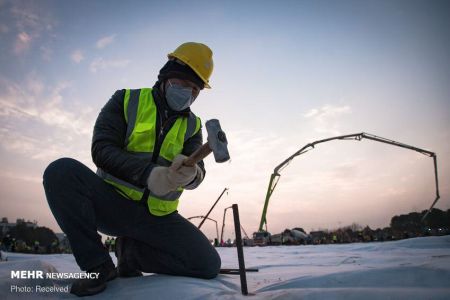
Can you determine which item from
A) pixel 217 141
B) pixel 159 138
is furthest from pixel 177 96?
pixel 217 141

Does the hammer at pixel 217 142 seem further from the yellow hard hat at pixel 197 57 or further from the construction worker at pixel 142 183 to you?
the yellow hard hat at pixel 197 57

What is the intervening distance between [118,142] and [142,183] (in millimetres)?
398

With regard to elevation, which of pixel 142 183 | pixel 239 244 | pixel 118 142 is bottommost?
pixel 239 244

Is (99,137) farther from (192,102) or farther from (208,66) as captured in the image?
(208,66)

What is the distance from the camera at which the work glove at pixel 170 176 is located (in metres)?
1.75

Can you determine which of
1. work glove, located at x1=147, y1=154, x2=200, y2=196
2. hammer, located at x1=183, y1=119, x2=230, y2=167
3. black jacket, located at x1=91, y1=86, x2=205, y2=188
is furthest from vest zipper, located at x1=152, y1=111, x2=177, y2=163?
hammer, located at x1=183, y1=119, x2=230, y2=167

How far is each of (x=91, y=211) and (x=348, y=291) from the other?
1551 millimetres

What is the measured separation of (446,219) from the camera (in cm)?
3117

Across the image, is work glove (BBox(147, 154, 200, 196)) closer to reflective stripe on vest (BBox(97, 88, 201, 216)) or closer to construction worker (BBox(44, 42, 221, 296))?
construction worker (BBox(44, 42, 221, 296))

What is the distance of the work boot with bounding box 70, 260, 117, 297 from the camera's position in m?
1.54

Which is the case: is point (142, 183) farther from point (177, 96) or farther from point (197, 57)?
point (197, 57)

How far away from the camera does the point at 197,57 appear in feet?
7.70

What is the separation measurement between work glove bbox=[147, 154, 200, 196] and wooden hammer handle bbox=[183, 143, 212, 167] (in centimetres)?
5

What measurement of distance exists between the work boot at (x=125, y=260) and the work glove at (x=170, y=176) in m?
0.76
